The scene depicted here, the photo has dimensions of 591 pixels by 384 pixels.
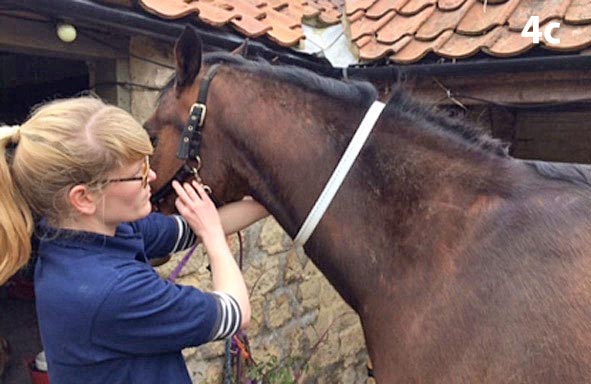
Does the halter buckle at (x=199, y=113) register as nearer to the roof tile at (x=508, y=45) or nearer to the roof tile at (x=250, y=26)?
the roof tile at (x=250, y=26)

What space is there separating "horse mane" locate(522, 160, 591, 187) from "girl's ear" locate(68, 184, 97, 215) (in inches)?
42.8

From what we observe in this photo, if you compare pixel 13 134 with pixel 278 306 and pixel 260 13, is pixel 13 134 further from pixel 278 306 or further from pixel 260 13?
pixel 278 306

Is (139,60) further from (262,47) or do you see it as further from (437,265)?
(437,265)

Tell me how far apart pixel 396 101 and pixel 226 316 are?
0.73 meters

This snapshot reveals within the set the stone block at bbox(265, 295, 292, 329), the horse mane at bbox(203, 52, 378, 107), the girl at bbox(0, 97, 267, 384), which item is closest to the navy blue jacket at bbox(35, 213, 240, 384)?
the girl at bbox(0, 97, 267, 384)

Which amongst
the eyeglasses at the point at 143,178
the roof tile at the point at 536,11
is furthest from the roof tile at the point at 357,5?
the eyeglasses at the point at 143,178

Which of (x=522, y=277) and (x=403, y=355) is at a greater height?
(x=522, y=277)

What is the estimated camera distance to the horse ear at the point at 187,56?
57.1 inches

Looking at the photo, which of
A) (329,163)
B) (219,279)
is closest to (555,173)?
(329,163)

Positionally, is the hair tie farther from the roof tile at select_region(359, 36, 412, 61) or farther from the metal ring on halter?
the roof tile at select_region(359, 36, 412, 61)

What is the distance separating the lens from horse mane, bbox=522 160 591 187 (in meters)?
1.30

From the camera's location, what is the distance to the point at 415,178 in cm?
137

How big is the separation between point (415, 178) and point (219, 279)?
569 millimetres

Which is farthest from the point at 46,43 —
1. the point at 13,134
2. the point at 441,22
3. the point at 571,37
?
the point at 571,37
